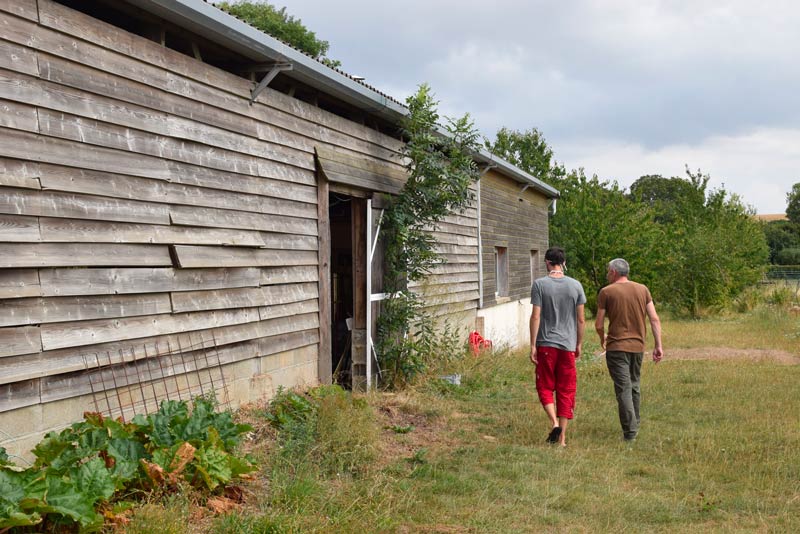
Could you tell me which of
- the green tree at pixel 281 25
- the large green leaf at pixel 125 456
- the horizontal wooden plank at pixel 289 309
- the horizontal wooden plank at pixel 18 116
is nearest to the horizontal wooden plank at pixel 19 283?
the horizontal wooden plank at pixel 18 116

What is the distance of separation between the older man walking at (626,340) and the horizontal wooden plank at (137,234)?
3579 millimetres

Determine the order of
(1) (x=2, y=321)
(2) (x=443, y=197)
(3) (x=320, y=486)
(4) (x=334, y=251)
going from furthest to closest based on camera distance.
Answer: (4) (x=334, y=251)
(2) (x=443, y=197)
(3) (x=320, y=486)
(1) (x=2, y=321)

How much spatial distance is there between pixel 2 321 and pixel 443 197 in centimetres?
628

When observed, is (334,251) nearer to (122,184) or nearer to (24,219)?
(122,184)

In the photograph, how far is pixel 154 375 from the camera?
548cm

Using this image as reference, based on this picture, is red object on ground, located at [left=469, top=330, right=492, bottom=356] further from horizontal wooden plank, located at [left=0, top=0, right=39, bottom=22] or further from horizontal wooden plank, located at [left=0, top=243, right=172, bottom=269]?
horizontal wooden plank, located at [left=0, top=0, right=39, bottom=22]

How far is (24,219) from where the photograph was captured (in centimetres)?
438

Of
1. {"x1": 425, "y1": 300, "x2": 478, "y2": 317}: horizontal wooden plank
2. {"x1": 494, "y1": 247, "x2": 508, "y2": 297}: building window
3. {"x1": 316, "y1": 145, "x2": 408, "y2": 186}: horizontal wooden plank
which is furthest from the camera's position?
{"x1": 494, "y1": 247, "x2": 508, "y2": 297}: building window

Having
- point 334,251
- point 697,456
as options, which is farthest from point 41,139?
point 334,251

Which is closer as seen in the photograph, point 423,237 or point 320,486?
point 320,486

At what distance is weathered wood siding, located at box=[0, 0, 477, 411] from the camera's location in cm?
439

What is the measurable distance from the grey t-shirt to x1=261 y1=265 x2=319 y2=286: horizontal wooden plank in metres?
2.45

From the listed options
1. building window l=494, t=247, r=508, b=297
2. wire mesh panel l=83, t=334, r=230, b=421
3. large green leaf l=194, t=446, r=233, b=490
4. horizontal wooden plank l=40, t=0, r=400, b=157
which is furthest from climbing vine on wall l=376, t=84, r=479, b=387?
building window l=494, t=247, r=508, b=297

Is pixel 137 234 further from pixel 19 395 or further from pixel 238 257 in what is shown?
pixel 19 395
